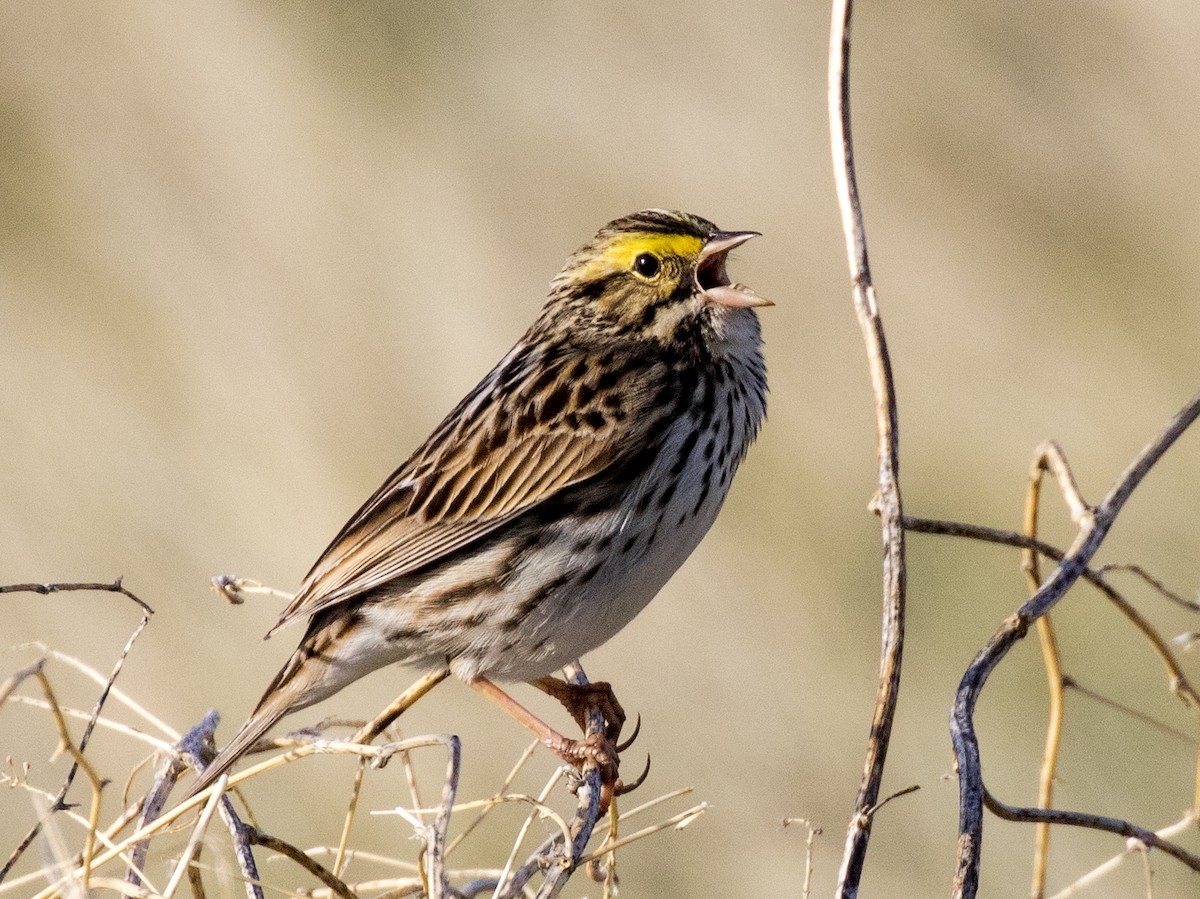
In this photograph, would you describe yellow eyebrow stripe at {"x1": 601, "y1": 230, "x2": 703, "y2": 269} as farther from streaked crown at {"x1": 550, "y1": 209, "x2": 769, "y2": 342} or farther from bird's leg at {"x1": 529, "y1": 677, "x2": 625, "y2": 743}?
bird's leg at {"x1": 529, "y1": 677, "x2": 625, "y2": 743}

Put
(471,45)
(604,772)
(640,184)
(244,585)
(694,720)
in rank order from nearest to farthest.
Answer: (244,585) < (604,772) < (694,720) < (640,184) < (471,45)

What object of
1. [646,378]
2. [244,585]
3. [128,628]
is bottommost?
[244,585]

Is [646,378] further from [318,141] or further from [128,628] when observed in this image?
[318,141]

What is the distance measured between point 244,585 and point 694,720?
640 centimetres

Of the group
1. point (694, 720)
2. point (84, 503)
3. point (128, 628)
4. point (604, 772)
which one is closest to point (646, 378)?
point (604, 772)

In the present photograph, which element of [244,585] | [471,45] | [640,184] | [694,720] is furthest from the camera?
[471,45]

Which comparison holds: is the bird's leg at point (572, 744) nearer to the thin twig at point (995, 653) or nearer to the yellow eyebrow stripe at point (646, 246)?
the yellow eyebrow stripe at point (646, 246)

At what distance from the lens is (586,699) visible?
4402 millimetres

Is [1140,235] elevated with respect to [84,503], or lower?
elevated

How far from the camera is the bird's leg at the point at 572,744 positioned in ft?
12.9

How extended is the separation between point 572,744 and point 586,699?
0.35 m

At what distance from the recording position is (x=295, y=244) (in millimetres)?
11203

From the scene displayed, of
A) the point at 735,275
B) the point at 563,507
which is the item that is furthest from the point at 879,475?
the point at 735,275

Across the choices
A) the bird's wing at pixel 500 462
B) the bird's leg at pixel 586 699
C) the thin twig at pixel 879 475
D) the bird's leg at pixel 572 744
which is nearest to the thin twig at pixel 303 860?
the thin twig at pixel 879 475
